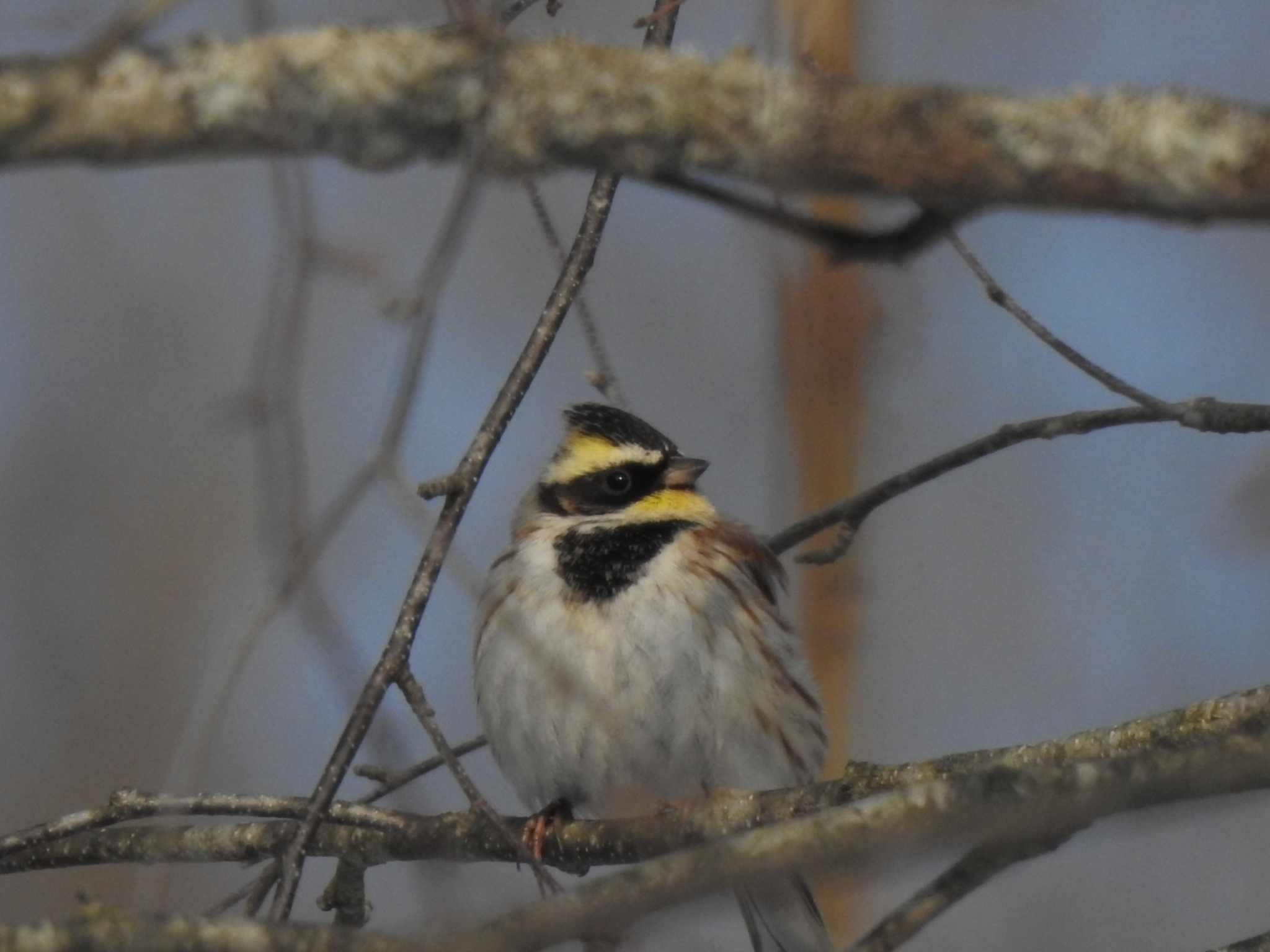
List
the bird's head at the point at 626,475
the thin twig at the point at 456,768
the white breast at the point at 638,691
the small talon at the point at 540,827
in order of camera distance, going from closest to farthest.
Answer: the thin twig at the point at 456,768 < the small talon at the point at 540,827 < the white breast at the point at 638,691 < the bird's head at the point at 626,475

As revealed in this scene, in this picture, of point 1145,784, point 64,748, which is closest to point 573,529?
point 1145,784

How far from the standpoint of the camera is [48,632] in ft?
42.6

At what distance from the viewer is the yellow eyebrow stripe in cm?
703

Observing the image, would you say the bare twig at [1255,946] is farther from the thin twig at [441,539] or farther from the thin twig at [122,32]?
the thin twig at [122,32]

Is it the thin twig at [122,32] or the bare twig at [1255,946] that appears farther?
the bare twig at [1255,946]

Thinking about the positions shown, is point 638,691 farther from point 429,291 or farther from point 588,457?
point 429,291

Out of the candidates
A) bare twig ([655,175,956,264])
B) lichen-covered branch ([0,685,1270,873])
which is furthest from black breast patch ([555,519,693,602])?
bare twig ([655,175,956,264])

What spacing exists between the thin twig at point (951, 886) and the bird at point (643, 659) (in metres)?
2.71

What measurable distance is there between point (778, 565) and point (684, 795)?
1.19m

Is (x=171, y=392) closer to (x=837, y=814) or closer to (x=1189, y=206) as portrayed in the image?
(x=837, y=814)

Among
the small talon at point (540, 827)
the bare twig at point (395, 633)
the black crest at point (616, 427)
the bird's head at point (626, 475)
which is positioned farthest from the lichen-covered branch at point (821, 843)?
the black crest at point (616, 427)

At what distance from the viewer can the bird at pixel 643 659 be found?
6.31 m

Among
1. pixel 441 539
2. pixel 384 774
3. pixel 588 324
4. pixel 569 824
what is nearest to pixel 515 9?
pixel 588 324

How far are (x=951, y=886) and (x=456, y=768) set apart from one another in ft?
3.23
